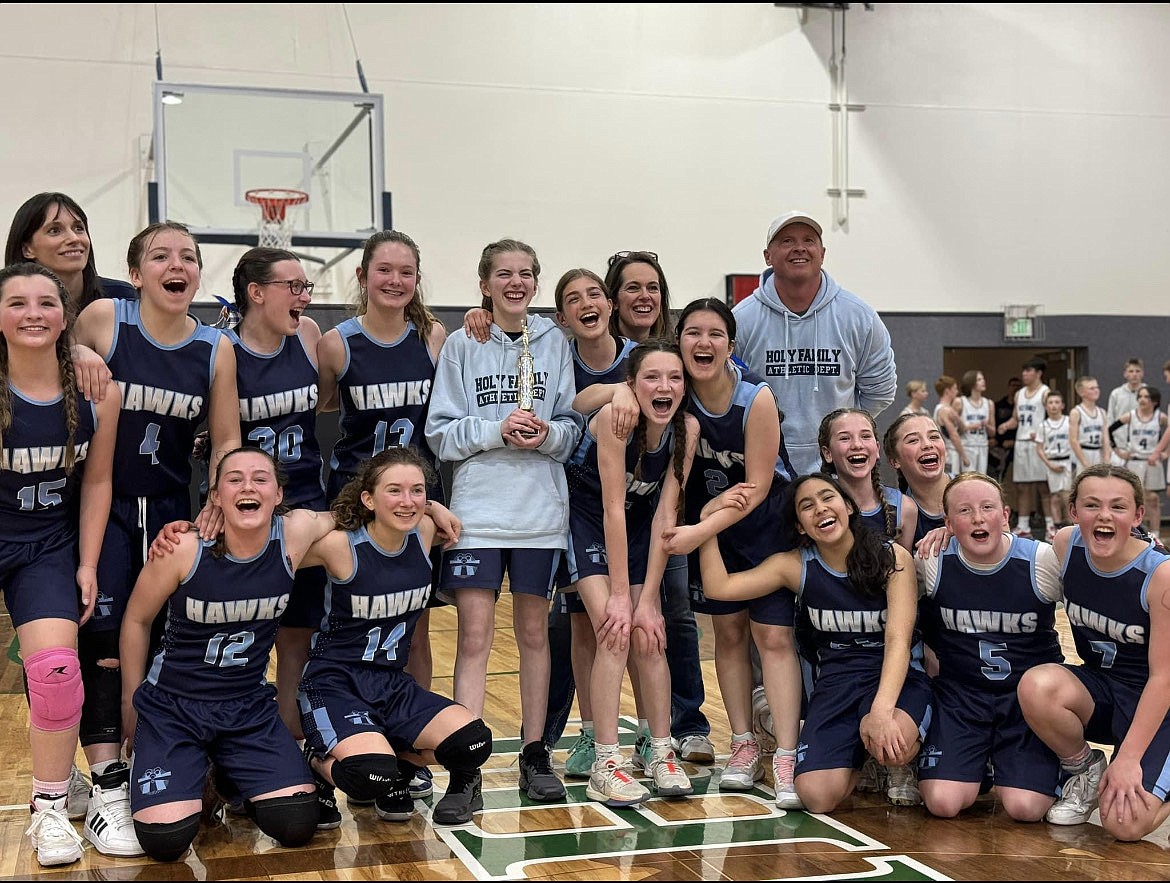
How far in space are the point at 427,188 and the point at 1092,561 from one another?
9927 millimetres

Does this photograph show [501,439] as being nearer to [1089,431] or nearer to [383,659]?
[383,659]

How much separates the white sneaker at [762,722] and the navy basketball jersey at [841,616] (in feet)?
1.67

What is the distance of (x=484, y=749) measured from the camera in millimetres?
3496

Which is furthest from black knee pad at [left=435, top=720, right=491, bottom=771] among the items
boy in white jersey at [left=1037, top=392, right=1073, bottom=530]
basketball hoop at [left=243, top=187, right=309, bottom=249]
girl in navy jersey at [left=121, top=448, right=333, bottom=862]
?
boy in white jersey at [left=1037, top=392, right=1073, bottom=530]

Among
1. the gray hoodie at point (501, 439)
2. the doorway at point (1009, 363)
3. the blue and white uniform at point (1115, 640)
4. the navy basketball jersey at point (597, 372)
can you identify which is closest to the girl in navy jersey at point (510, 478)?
the gray hoodie at point (501, 439)

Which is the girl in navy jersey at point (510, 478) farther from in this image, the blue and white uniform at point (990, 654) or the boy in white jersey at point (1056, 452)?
the boy in white jersey at point (1056, 452)

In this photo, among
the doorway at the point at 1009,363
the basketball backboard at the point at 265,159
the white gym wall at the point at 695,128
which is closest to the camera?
the basketball backboard at the point at 265,159

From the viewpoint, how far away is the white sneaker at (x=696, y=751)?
4207 millimetres

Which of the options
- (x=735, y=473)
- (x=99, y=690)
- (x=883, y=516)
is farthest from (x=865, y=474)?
(x=99, y=690)

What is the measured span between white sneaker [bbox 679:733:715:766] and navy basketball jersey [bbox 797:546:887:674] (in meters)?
0.61

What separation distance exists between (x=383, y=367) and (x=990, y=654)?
7.06ft

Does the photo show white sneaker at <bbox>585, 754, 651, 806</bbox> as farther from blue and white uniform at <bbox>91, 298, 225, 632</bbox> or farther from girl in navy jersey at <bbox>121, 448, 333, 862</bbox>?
blue and white uniform at <bbox>91, 298, 225, 632</bbox>

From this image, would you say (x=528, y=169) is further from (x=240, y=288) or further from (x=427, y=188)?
(x=240, y=288)

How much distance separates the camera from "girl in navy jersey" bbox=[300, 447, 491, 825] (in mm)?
3484
